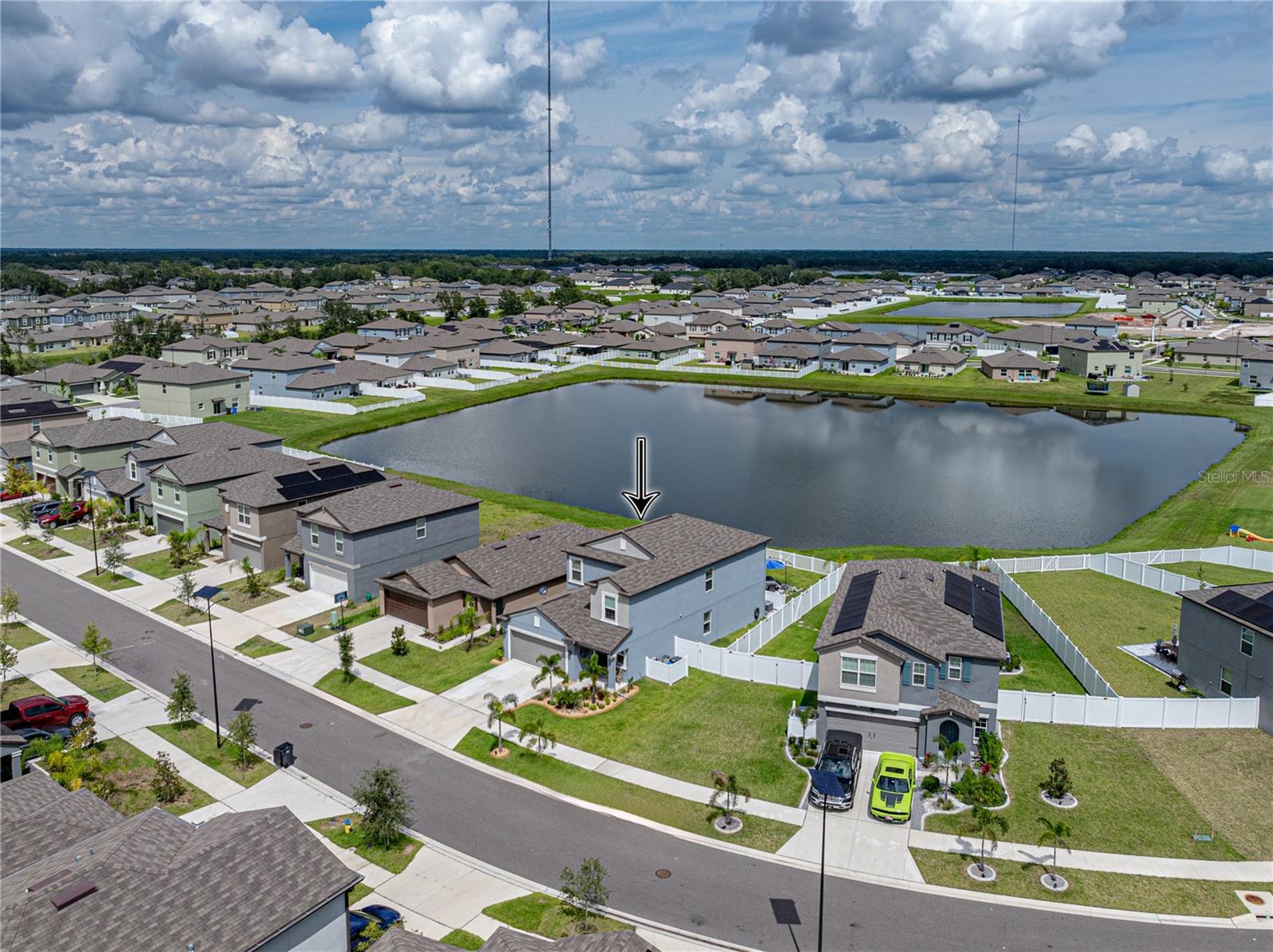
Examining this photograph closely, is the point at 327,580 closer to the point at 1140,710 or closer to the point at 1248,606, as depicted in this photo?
the point at 1140,710

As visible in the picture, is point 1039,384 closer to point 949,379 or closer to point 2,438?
point 949,379

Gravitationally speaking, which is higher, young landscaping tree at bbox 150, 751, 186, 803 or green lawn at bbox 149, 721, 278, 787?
young landscaping tree at bbox 150, 751, 186, 803

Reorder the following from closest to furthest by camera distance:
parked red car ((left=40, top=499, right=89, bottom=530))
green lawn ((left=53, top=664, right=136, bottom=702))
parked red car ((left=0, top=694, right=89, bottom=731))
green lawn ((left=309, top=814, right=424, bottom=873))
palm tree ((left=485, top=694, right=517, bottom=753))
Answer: green lawn ((left=309, top=814, right=424, bottom=873)), palm tree ((left=485, top=694, right=517, bottom=753)), parked red car ((left=0, top=694, right=89, bottom=731)), green lawn ((left=53, top=664, right=136, bottom=702)), parked red car ((left=40, top=499, right=89, bottom=530))

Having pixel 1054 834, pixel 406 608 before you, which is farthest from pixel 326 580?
pixel 1054 834

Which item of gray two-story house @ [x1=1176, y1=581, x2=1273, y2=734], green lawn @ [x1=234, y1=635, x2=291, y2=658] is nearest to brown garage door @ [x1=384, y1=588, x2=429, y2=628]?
green lawn @ [x1=234, y1=635, x2=291, y2=658]

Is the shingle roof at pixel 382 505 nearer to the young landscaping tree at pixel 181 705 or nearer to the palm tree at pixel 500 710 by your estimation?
the young landscaping tree at pixel 181 705

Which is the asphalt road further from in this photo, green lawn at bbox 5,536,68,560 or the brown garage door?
green lawn at bbox 5,536,68,560

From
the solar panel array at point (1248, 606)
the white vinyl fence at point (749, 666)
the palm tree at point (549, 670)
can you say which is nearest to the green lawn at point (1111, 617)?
the solar panel array at point (1248, 606)

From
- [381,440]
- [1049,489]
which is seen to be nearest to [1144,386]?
[1049,489]
